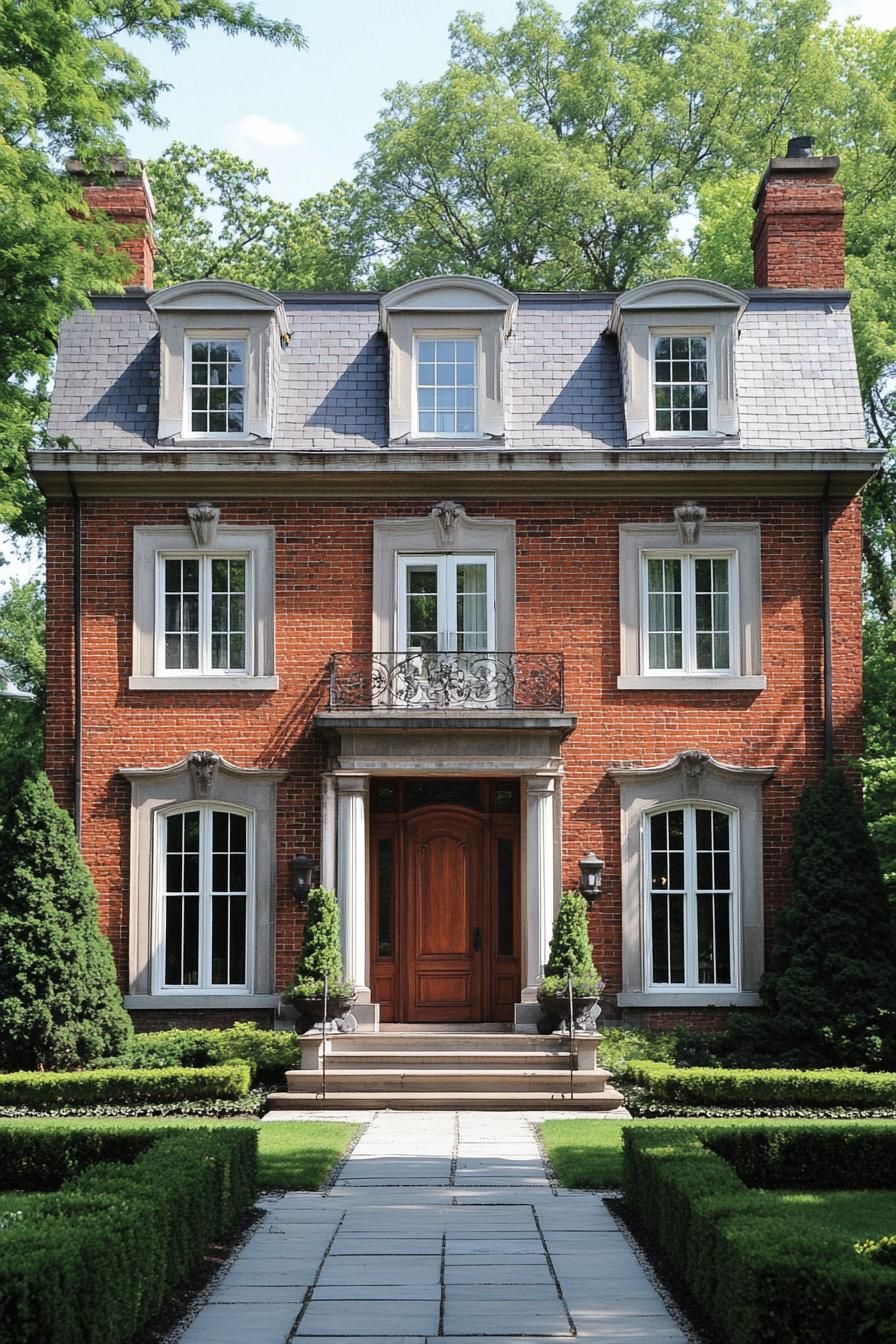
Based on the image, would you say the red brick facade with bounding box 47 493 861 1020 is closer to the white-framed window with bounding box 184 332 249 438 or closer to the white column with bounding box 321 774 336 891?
the white column with bounding box 321 774 336 891

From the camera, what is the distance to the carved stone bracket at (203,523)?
20312mm

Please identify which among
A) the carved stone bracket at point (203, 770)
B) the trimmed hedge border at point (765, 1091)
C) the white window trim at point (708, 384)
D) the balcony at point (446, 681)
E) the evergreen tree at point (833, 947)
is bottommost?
the trimmed hedge border at point (765, 1091)

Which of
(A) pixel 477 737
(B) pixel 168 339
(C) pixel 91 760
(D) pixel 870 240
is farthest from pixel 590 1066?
(D) pixel 870 240

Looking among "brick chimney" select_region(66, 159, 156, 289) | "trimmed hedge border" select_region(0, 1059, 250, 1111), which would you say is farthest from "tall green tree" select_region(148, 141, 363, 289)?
"trimmed hedge border" select_region(0, 1059, 250, 1111)

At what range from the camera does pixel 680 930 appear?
20188 mm

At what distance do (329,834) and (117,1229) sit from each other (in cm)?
1151

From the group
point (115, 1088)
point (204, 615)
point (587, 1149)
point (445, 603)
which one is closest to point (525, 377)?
point (445, 603)

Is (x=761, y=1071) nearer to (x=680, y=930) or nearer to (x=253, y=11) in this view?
(x=680, y=930)

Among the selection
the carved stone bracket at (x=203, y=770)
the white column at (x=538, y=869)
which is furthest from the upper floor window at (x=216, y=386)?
the white column at (x=538, y=869)

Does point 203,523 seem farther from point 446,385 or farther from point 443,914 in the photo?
point 443,914

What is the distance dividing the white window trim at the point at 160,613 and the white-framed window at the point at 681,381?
5.13m

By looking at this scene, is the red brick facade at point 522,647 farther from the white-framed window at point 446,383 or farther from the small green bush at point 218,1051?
the small green bush at point 218,1051

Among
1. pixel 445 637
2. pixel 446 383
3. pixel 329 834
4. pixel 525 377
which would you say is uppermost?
pixel 525 377

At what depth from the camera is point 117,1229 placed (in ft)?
27.1
